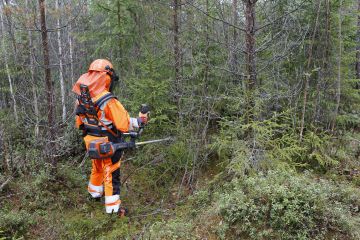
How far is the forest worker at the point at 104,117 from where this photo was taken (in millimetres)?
5387

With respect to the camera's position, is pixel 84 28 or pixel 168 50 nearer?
pixel 168 50

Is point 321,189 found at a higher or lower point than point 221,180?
higher

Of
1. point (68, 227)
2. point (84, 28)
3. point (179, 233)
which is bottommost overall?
point (68, 227)

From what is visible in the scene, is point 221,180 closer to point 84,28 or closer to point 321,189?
point 321,189

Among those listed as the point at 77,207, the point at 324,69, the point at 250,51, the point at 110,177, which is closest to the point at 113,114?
the point at 110,177

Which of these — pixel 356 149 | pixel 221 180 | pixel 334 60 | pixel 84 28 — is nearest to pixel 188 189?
pixel 221 180

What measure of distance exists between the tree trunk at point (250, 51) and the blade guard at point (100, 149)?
2790 mm

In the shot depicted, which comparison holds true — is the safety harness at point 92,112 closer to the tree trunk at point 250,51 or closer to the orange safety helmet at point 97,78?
the orange safety helmet at point 97,78

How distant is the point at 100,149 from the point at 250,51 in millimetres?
3450

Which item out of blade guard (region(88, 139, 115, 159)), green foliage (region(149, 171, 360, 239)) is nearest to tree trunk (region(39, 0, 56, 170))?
blade guard (region(88, 139, 115, 159))

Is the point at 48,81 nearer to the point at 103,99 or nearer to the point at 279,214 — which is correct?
the point at 103,99

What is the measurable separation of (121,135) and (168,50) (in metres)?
3.85

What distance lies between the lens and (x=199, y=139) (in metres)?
6.67

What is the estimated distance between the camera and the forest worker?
5.39 meters
